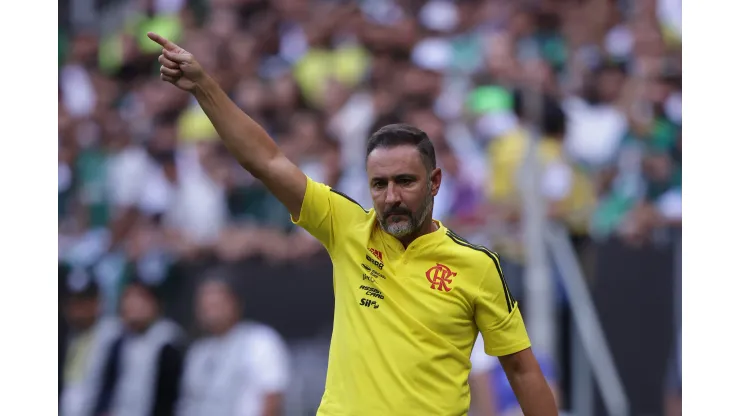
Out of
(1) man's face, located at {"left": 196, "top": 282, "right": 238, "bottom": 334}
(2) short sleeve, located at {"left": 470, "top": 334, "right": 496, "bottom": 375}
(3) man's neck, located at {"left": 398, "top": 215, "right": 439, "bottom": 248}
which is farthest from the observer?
(1) man's face, located at {"left": 196, "top": 282, "right": 238, "bottom": 334}

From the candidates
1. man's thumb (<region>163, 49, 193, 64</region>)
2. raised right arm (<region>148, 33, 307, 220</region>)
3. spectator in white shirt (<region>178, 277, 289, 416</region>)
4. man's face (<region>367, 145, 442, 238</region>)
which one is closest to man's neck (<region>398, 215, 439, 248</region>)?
man's face (<region>367, 145, 442, 238</region>)

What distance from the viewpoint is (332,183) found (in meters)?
8.72

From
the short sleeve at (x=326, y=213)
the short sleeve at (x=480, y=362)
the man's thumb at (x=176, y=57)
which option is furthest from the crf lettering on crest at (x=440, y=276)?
the short sleeve at (x=480, y=362)

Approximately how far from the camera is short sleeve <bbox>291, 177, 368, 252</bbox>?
3.81 metres

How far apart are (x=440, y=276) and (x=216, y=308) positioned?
4.95 meters

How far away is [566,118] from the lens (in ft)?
28.7

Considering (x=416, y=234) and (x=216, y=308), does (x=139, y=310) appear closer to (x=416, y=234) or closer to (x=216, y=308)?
(x=216, y=308)

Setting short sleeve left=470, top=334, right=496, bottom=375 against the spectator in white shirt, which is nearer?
short sleeve left=470, top=334, right=496, bottom=375

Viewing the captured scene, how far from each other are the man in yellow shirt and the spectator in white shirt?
14.8ft

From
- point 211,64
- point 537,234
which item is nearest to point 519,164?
point 537,234

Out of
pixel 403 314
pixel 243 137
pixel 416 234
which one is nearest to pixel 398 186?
pixel 416 234

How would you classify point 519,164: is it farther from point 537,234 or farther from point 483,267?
point 483,267

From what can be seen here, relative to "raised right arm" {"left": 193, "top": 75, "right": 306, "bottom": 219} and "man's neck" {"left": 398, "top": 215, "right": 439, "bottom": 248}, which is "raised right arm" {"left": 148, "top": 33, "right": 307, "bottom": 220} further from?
"man's neck" {"left": 398, "top": 215, "right": 439, "bottom": 248}

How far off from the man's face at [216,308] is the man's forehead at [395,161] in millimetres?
4930
